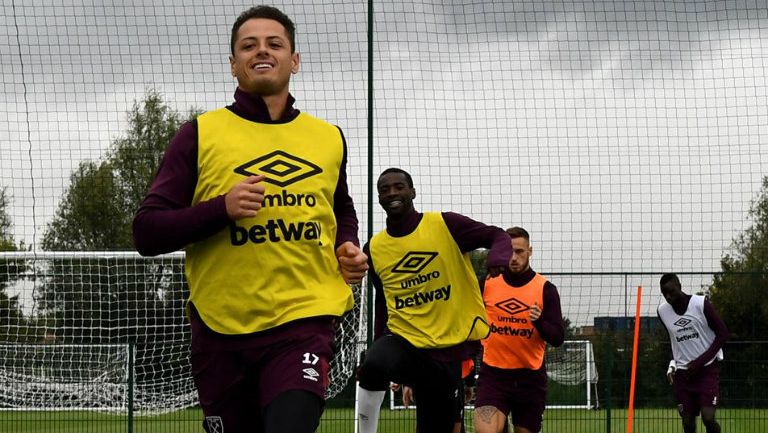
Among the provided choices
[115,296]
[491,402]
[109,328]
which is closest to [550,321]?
[491,402]

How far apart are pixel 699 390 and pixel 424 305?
5.38 meters

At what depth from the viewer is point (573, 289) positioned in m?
12.2

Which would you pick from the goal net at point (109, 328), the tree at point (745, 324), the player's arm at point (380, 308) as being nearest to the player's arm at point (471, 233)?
the player's arm at point (380, 308)

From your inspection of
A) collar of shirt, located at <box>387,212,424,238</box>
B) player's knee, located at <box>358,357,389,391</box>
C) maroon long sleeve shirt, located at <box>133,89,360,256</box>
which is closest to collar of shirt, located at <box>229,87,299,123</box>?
maroon long sleeve shirt, located at <box>133,89,360,256</box>

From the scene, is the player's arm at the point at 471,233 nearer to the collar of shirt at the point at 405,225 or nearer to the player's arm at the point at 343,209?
the collar of shirt at the point at 405,225

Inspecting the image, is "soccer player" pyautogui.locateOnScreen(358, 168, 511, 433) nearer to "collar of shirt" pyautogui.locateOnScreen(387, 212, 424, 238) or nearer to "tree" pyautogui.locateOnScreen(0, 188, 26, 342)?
"collar of shirt" pyautogui.locateOnScreen(387, 212, 424, 238)

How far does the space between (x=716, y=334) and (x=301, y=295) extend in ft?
28.5

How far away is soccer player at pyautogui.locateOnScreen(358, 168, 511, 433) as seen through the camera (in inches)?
289

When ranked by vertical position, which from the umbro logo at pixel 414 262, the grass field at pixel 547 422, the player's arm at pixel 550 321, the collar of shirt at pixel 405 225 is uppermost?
the collar of shirt at pixel 405 225

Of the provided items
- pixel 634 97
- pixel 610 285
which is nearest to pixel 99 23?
pixel 634 97

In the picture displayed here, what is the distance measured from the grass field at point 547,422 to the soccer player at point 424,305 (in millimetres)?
5394

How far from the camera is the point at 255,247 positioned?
145 inches

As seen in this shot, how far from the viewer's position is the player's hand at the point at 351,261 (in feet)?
12.4

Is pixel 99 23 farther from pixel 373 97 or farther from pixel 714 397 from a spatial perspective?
pixel 714 397
